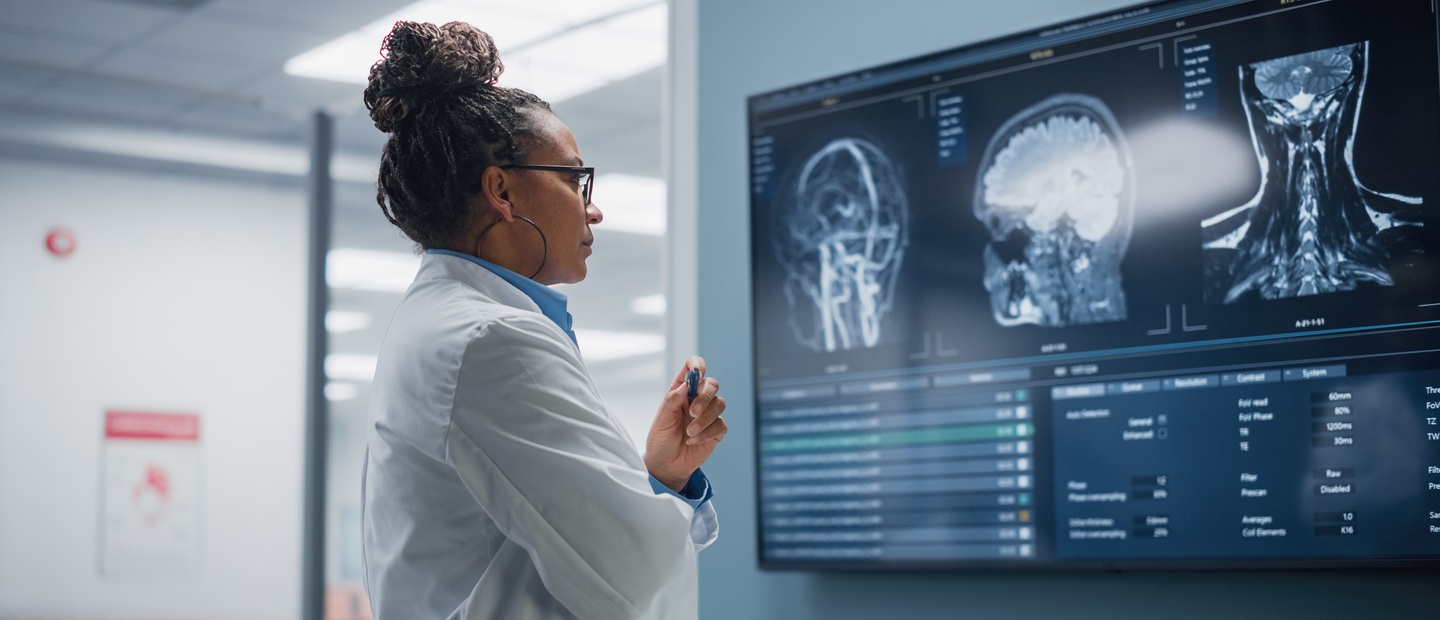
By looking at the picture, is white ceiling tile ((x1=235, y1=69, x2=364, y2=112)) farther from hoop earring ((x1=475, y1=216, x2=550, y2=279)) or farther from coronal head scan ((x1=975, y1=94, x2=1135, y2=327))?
hoop earring ((x1=475, y1=216, x2=550, y2=279))

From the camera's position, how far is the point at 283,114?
4246 mm

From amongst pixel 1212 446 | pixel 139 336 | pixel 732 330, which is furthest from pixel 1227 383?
pixel 139 336

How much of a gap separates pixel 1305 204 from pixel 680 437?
93 centimetres

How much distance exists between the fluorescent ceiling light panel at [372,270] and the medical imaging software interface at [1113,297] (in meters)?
3.09

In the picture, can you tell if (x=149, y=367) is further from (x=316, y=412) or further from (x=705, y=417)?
(x=705, y=417)

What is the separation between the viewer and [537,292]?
1394mm

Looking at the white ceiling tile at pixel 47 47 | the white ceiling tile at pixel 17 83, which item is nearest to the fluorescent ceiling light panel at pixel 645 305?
the white ceiling tile at pixel 47 47

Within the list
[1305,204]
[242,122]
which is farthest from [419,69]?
[242,122]

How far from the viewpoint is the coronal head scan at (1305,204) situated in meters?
1.72

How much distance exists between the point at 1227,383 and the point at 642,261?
3941mm

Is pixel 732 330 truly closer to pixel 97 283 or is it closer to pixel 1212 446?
pixel 1212 446

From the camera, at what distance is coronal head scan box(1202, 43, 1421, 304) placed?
1.72 m

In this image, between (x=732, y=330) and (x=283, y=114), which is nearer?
(x=732, y=330)

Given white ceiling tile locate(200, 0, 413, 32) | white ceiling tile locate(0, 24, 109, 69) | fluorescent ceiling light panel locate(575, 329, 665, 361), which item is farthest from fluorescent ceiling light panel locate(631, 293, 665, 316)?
white ceiling tile locate(0, 24, 109, 69)
